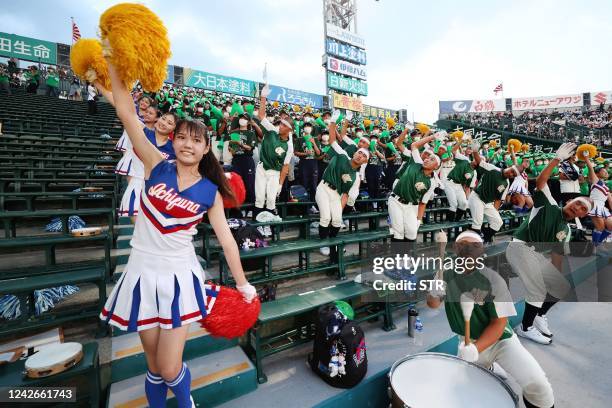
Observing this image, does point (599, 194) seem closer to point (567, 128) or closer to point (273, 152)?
point (273, 152)

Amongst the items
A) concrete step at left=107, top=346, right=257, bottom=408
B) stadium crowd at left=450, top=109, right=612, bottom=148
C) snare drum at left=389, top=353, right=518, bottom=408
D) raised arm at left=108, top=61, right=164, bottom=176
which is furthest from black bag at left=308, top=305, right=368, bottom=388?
stadium crowd at left=450, top=109, right=612, bottom=148

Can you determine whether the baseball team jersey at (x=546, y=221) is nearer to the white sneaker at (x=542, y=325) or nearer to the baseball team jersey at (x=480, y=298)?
the white sneaker at (x=542, y=325)

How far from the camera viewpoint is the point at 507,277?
511 centimetres

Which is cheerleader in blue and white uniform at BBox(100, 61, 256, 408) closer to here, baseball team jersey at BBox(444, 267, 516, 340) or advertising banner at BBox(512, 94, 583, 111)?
baseball team jersey at BBox(444, 267, 516, 340)

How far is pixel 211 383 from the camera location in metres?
2.14

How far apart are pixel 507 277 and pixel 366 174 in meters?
3.95

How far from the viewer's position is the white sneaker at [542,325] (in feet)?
11.9

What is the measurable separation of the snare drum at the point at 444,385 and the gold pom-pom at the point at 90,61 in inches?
111

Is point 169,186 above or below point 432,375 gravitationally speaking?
above

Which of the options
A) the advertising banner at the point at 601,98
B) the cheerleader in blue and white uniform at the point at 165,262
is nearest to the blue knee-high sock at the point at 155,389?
the cheerleader in blue and white uniform at the point at 165,262

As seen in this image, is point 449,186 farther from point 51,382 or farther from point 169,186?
point 51,382

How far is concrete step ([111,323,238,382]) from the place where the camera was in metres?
2.12

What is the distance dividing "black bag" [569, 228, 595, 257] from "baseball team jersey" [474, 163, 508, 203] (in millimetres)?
1889

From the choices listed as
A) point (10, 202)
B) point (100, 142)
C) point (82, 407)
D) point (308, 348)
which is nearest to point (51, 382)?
point (82, 407)
